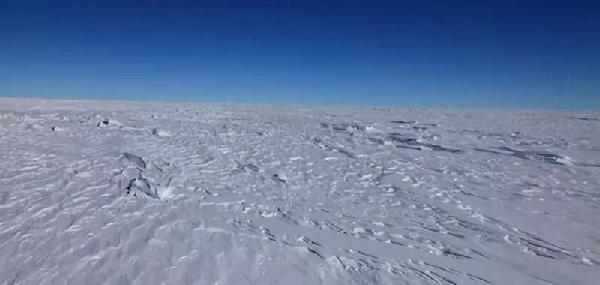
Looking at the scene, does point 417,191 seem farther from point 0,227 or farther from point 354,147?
point 0,227

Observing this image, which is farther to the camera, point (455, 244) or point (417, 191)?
point (417, 191)

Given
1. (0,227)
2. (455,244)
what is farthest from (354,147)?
(0,227)

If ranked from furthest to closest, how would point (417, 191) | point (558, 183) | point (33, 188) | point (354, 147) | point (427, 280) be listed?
point (354, 147) < point (558, 183) < point (417, 191) < point (33, 188) < point (427, 280)

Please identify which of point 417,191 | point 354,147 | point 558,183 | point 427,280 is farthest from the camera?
point 354,147

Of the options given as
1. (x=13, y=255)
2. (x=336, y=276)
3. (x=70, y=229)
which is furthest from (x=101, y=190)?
(x=336, y=276)

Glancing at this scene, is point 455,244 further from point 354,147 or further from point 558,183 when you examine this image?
point 354,147

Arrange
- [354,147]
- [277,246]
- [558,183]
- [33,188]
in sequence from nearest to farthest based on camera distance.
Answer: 1. [277,246]
2. [33,188]
3. [558,183]
4. [354,147]
